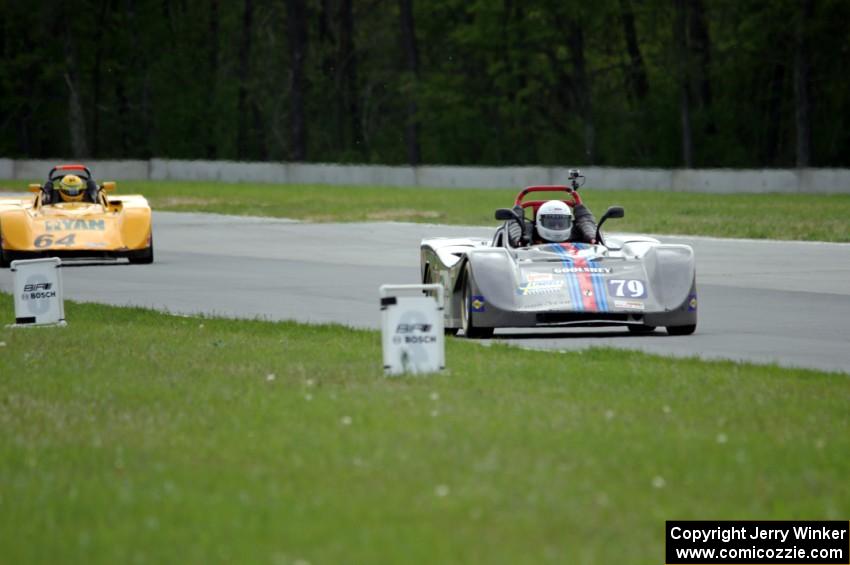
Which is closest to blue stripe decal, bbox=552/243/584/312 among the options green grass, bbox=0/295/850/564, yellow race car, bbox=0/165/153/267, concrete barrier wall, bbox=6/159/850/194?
green grass, bbox=0/295/850/564

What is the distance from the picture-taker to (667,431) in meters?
8.58

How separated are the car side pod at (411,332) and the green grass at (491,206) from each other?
17932mm

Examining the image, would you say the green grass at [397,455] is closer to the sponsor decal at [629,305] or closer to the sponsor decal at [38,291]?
the sponsor decal at [629,305]

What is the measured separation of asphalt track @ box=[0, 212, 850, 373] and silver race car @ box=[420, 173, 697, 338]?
0.20 metres

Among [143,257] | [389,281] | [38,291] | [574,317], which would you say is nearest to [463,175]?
[143,257]

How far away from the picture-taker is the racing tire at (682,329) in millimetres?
14289

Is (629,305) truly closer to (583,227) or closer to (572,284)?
(572,284)

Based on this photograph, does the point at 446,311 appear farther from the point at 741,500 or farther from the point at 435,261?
the point at 741,500

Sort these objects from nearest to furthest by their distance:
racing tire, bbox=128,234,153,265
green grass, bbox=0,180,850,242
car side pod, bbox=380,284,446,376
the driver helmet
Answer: car side pod, bbox=380,284,446,376, racing tire, bbox=128,234,153,265, the driver helmet, green grass, bbox=0,180,850,242

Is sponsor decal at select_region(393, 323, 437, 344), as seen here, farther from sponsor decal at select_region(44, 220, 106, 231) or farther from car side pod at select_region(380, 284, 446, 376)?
sponsor decal at select_region(44, 220, 106, 231)

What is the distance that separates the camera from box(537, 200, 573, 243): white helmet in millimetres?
15234

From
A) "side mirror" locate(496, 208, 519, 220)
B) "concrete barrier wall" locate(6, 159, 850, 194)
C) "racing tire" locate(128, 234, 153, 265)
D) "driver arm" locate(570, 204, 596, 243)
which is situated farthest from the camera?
"concrete barrier wall" locate(6, 159, 850, 194)

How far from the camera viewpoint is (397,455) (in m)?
7.91

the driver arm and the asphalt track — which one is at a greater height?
the driver arm
